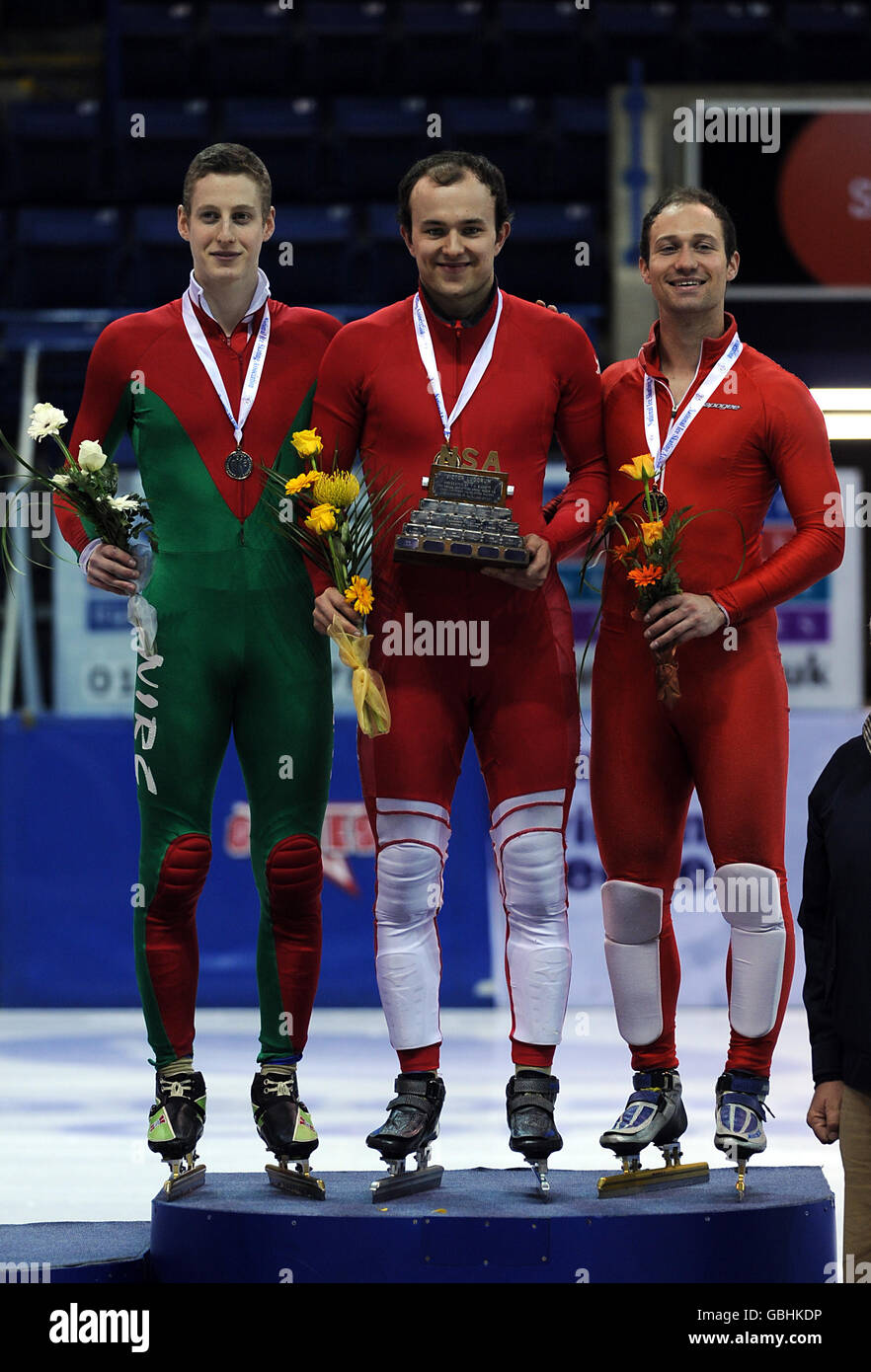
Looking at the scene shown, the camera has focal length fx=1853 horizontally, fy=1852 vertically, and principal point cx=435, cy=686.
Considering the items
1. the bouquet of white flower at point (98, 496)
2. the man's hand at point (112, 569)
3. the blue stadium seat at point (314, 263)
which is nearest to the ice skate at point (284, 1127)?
the bouquet of white flower at point (98, 496)

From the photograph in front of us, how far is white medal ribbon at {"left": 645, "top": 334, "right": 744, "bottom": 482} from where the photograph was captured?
402 cm

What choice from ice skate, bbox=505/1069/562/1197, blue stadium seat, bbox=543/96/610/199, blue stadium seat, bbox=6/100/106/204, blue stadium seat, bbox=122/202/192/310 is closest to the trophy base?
ice skate, bbox=505/1069/562/1197

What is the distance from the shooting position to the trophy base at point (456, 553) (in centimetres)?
372

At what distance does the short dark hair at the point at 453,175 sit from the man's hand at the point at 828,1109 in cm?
190

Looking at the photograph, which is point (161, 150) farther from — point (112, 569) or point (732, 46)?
point (112, 569)

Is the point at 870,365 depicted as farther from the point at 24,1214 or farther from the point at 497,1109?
the point at 24,1214

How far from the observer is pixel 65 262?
10.3m

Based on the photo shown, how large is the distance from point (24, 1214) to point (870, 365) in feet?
20.4

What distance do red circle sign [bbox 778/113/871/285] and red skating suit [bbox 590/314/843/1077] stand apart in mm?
5490

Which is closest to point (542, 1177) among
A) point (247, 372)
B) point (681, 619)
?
point (681, 619)

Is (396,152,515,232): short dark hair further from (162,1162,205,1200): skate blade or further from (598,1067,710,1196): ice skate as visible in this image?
(162,1162,205,1200): skate blade

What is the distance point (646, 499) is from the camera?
3908 millimetres

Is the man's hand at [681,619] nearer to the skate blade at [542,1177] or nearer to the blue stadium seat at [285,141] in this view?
the skate blade at [542,1177]
